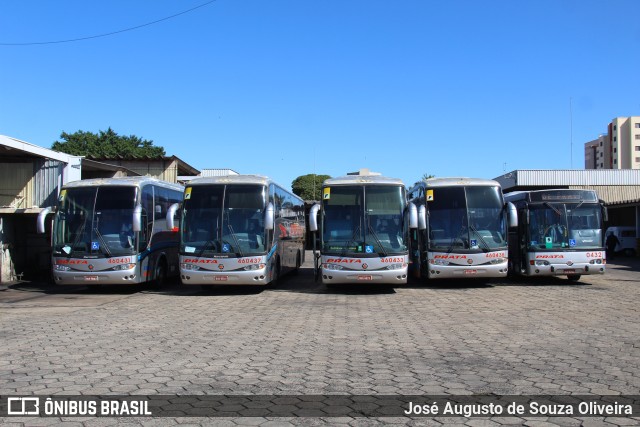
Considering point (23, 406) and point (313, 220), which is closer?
point (23, 406)

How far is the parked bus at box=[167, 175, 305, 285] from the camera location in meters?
15.3

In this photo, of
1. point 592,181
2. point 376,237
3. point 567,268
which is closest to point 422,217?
point 376,237

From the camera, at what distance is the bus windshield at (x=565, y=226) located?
17.4 meters

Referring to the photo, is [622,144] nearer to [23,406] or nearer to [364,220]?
[364,220]

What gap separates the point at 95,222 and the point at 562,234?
565 inches

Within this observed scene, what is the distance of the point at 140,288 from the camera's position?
18641 mm

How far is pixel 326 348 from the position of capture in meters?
8.26

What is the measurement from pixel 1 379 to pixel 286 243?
1375 cm

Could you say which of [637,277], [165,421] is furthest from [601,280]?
[165,421]

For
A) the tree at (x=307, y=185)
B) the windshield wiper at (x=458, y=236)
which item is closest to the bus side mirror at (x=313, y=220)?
the windshield wiper at (x=458, y=236)

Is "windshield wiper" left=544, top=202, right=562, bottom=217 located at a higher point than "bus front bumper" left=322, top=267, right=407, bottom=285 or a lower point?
higher

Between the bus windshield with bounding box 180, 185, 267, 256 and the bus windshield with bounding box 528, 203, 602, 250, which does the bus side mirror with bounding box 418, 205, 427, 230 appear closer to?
the bus windshield with bounding box 528, 203, 602, 250

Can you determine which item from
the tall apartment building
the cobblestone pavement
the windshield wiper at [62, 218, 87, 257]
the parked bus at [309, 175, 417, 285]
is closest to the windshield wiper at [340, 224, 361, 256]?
the parked bus at [309, 175, 417, 285]

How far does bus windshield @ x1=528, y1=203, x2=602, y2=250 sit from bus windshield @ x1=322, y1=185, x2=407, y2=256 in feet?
16.3
